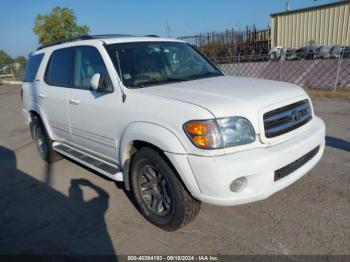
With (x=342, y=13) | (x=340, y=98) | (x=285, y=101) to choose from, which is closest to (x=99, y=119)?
(x=285, y=101)

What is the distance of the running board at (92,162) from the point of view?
3602mm

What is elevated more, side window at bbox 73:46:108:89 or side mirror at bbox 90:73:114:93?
side window at bbox 73:46:108:89

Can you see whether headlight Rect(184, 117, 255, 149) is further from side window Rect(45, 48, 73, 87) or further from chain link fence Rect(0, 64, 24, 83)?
chain link fence Rect(0, 64, 24, 83)

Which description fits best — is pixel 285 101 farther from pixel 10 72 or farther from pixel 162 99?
pixel 10 72

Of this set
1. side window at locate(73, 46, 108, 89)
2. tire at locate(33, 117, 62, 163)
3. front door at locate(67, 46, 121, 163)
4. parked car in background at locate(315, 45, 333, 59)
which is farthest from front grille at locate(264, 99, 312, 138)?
parked car in background at locate(315, 45, 333, 59)

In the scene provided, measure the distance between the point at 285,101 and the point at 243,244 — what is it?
4.63 ft

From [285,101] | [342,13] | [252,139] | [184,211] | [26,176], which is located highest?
[342,13]

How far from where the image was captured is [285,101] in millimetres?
3035

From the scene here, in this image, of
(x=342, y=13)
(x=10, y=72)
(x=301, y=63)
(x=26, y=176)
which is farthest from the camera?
(x=10, y=72)

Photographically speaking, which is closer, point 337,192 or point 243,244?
point 243,244

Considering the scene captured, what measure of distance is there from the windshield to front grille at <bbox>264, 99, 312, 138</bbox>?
1213mm

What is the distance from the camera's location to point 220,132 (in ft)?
8.65

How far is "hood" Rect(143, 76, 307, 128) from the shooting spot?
2.72 metres

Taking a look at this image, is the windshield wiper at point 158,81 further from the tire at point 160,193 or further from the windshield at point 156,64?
the tire at point 160,193
